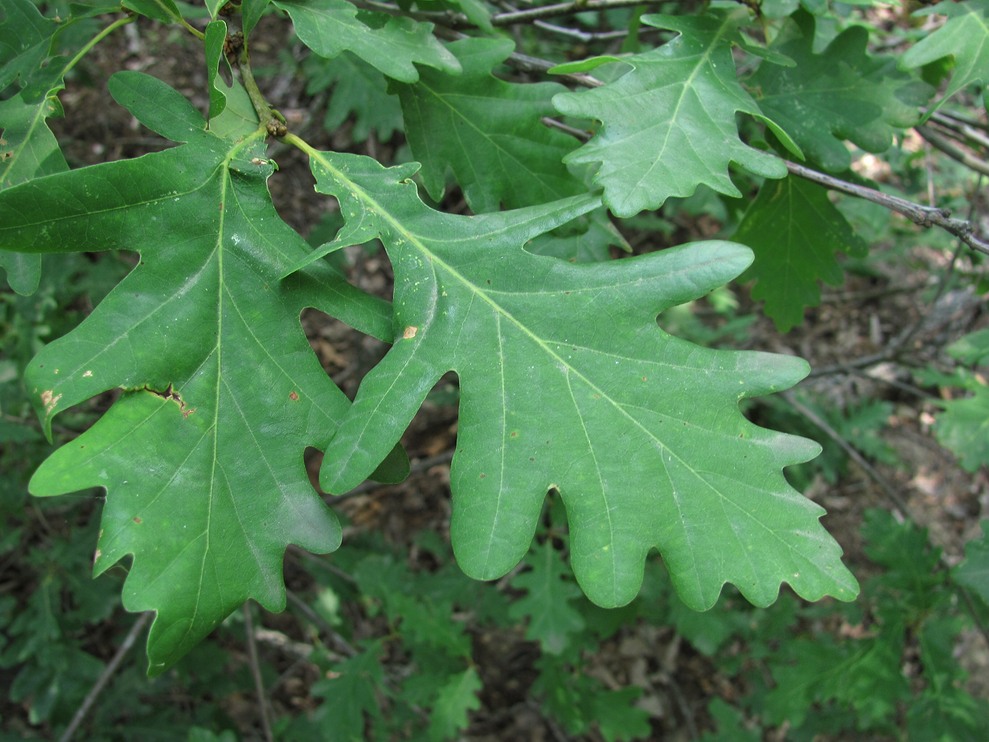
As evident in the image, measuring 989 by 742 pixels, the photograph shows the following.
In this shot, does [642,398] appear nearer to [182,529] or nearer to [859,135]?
[182,529]

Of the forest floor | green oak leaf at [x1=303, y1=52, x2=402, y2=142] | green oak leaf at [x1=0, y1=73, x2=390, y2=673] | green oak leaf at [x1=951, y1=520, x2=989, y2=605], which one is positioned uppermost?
green oak leaf at [x1=0, y1=73, x2=390, y2=673]

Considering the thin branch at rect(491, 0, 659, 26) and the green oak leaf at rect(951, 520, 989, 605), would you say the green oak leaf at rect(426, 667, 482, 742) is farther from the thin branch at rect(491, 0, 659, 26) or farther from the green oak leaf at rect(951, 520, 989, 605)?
the thin branch at rect(491, 0, 659, 26)

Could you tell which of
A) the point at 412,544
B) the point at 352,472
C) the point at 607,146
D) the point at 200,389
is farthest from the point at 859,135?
the point at 412,544

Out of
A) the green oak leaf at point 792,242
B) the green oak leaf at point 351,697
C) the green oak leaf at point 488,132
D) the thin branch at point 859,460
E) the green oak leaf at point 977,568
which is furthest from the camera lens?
the thin branch at point 859,460

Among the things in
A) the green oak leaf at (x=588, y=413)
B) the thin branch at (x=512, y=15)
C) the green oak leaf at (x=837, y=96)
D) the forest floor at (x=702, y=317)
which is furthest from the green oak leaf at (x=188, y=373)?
the forest floor at (x=702, y=317)

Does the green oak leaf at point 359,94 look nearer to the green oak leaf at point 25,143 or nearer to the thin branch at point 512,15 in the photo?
the thin branch at point 512,15

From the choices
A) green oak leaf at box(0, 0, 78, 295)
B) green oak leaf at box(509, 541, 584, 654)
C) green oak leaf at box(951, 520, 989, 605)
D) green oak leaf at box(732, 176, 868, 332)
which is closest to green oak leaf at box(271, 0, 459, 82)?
green oak leaf at box(0, 0, 78, 295)

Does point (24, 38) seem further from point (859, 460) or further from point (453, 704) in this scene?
point (859, 460)
